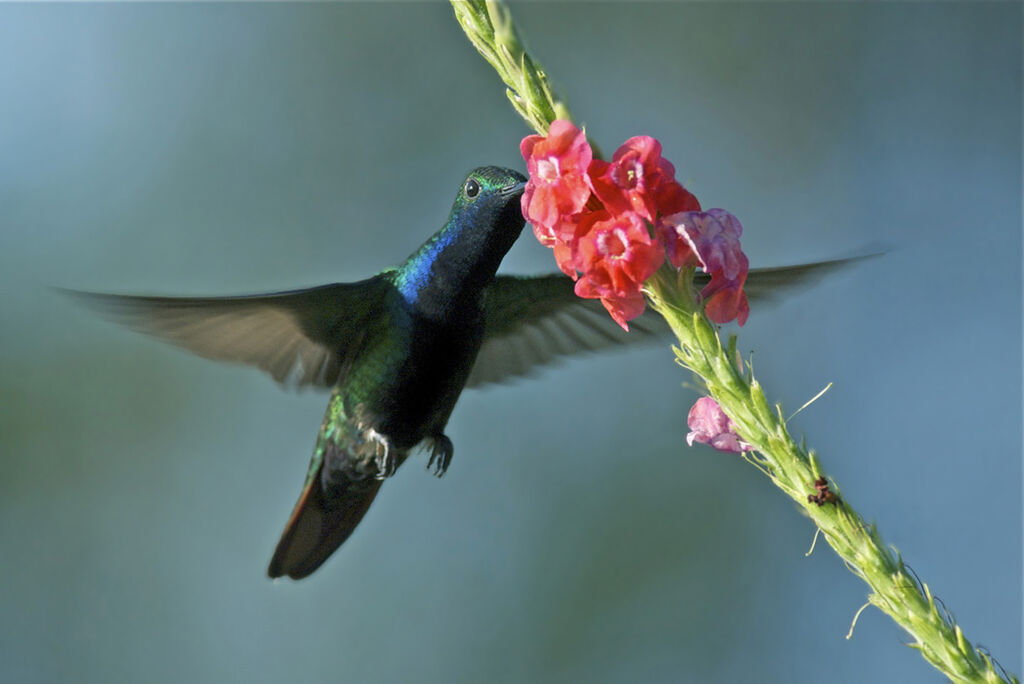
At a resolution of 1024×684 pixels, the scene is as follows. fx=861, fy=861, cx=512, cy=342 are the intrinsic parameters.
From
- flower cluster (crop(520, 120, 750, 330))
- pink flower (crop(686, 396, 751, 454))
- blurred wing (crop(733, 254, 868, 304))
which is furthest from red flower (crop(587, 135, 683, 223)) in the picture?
blurred wing (crop(733, 254, 868, 304))

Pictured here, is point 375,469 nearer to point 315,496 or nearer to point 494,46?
point 315,496

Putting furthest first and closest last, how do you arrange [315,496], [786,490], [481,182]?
1. [315,496]
2. [481,182]
3. [786,490]

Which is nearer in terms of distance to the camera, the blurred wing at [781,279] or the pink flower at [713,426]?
the pink flower at [713,426]

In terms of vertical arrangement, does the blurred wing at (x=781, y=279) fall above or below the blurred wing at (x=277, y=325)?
above

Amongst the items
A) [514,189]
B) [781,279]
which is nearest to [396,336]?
[514,189]

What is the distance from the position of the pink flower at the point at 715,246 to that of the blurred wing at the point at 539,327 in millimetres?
1532

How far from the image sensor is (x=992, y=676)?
1.44m

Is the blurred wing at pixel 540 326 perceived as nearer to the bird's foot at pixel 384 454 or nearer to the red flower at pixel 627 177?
the bird's foot at pixel 384 454

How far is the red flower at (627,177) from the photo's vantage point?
1.64 m

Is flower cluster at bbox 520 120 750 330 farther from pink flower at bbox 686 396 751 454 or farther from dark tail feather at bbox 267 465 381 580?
dark tail feather at bbox 267 465 381 580

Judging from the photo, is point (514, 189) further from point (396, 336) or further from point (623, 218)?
point (623, 218)

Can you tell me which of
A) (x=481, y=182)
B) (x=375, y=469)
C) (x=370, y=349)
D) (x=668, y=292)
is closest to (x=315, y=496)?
(x=375, y=469)

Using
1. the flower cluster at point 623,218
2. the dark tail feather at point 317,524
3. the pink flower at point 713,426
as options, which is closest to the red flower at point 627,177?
the flower cluster at point 623,218

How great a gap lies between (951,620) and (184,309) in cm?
247
